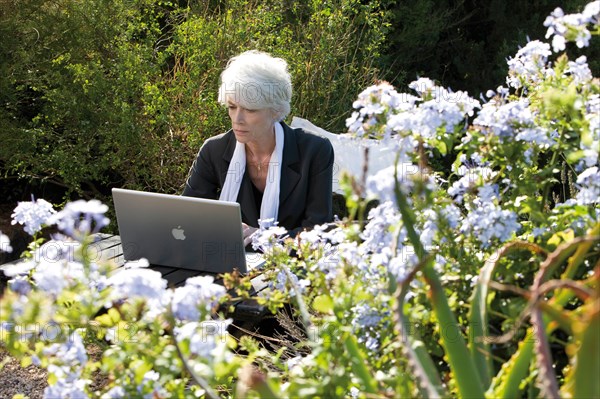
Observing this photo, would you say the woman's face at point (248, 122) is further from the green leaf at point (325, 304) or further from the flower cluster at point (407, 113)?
the green leaf at point (325, 304)

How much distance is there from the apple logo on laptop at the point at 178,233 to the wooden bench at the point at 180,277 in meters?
0.13

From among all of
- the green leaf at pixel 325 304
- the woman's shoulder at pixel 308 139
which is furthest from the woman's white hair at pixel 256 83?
the green leaf at pixel 325 304

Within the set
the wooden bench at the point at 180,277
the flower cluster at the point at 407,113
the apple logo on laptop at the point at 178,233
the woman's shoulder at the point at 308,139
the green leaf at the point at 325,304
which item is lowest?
the wooden bench at the point at 180,277

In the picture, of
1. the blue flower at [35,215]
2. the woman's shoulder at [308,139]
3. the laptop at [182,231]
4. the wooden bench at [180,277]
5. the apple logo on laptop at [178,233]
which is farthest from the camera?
the woman's shoulder at [308,139]

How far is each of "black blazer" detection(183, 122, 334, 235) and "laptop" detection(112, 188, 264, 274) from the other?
2.29 feet

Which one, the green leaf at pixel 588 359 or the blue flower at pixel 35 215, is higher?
the green leaf at pixel 588 359

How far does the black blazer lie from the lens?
3.56m

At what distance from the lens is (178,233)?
2.75m

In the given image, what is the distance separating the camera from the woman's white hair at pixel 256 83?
11.3 ft

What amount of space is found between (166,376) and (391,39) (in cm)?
577

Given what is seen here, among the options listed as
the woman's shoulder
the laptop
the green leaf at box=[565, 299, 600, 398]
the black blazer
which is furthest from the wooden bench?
the green leaf at box=[565, 299, 600, 398]

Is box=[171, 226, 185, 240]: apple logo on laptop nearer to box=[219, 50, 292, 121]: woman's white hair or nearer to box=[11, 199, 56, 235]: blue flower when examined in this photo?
box=[219, 50, 292, 121]: woman's white hair

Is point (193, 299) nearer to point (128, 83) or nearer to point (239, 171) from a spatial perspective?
point (239, 171)

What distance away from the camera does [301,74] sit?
523cm
